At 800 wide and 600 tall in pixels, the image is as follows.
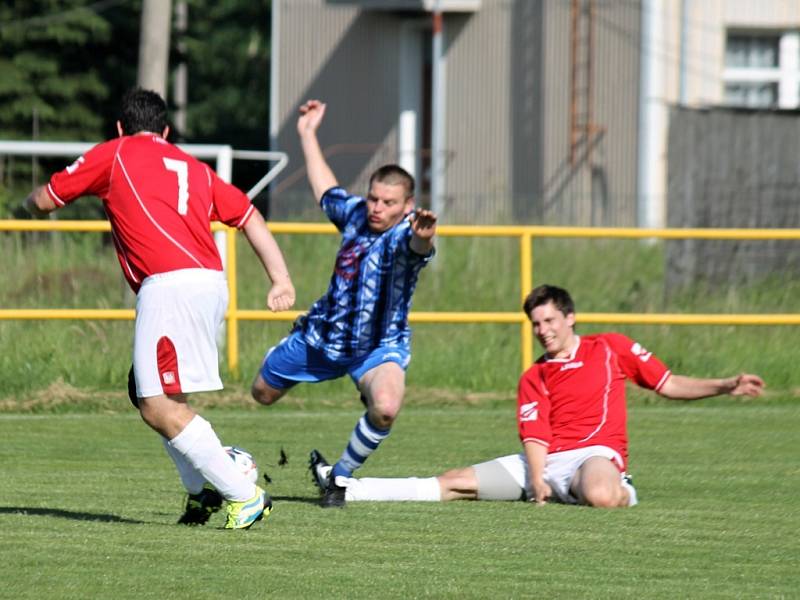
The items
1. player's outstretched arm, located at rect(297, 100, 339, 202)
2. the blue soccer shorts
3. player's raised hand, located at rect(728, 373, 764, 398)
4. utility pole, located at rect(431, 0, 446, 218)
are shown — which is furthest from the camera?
utility pole, located at rect(431, 0, 446, 218)

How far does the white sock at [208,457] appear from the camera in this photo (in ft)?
25.0

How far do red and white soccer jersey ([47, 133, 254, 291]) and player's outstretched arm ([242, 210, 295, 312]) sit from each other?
6 centimetres

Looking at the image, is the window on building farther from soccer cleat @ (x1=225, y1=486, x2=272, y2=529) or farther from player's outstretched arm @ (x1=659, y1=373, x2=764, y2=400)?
soccer cleat @ (x1=225, y1=486, x2=272, y2=529)

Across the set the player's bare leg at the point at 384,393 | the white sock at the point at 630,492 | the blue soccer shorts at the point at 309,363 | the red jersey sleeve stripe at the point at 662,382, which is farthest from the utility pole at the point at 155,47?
the white sock at the point at 630,492

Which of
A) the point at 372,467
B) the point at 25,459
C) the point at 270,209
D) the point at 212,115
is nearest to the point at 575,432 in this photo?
the point at 372,467

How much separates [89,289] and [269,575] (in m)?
9.14

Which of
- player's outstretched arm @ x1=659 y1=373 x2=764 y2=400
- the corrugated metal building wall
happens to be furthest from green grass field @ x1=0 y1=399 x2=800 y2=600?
the corrugated metal building wall

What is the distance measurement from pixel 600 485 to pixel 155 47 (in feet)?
39.3

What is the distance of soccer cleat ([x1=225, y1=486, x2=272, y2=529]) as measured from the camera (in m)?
7.79

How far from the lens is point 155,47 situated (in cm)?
1959

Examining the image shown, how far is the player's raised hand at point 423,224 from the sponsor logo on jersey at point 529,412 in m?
1.08

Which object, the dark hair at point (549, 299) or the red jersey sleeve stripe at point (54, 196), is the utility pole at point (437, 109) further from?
the red jersey sleeve stripe at point (54, 196)

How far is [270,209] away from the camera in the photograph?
69.2 ft

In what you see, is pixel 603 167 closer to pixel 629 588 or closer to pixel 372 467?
pixel 372 467
